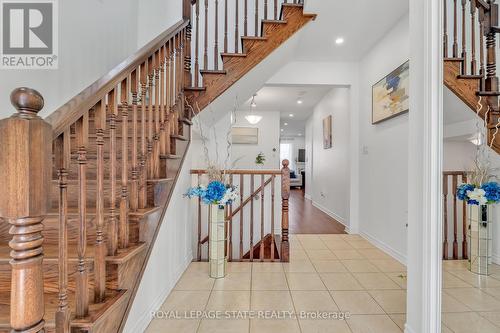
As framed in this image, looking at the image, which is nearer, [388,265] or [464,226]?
[464,226]

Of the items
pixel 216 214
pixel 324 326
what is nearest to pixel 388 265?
pixel 324 326

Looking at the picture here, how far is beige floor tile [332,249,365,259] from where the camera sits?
9.77 feet

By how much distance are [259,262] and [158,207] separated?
156cm

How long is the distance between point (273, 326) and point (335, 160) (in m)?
4.09

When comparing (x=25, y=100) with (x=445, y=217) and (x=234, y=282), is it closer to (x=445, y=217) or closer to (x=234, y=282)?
(x=445, y=217)

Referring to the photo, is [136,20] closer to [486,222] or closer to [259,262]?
[259,262]

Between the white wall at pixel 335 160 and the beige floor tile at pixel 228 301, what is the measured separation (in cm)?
280

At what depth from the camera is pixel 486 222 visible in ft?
4.01

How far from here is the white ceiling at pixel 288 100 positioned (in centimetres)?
550

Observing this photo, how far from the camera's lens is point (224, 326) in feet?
5.48

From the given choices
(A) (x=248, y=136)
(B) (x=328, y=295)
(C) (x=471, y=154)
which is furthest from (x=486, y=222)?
(A) (x=248, y=136)

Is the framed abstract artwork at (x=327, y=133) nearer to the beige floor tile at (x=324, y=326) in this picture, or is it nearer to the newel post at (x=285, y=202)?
the newel post at (x=285, y=202)

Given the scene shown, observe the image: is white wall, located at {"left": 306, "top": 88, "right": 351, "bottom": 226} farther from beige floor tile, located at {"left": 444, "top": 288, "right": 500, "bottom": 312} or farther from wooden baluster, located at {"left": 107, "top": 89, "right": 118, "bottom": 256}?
wooden baluster, located at {"left": 107, "top": 89, "right": 118, "bottom": 256}

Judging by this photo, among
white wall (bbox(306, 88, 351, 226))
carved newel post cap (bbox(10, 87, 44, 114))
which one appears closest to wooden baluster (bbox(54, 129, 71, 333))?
carved newel post cap (bbox(10, 87, 44, 114))
